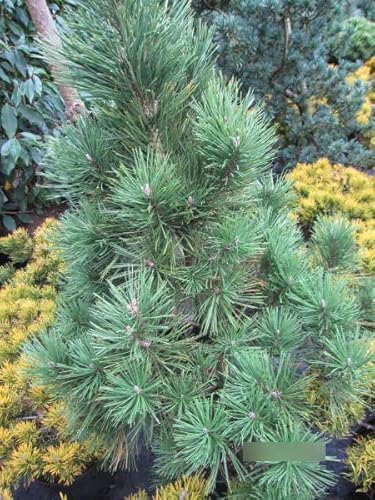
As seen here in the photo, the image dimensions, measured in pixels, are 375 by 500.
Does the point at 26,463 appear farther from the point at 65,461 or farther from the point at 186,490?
the point at 186,490

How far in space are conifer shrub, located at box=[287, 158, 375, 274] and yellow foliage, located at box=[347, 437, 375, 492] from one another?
952mm

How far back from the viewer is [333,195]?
2.15 m

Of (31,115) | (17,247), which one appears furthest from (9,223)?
(31,115)

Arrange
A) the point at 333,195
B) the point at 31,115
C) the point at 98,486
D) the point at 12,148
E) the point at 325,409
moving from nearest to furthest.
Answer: the point at 325,409
the point at 98,486
the point at 333,195
the point at 12,148
the point at 31,115

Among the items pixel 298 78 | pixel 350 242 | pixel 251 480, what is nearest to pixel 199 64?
pixel 350 242

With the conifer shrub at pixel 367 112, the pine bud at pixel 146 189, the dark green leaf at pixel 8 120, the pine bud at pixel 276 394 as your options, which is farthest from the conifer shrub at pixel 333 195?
the dark green leaf at pixel 8 120

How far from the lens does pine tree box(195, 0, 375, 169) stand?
2490mm

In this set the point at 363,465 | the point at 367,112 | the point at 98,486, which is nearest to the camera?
the point at 363,465

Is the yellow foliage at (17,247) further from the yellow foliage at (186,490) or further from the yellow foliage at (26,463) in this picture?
the yellow foliage at (186,490)

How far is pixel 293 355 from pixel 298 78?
218cm

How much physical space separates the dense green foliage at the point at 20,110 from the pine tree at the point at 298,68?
3.42 ft

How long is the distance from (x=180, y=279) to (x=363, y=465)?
67 cm

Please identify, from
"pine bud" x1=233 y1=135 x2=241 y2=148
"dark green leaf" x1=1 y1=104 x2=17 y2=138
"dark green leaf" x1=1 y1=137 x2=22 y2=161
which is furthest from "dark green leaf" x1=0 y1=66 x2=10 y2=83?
"pine bud" x1=233 y1=135 x2=241 y2=148

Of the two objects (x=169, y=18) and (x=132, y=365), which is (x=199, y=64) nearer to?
(x=169, y=18)
